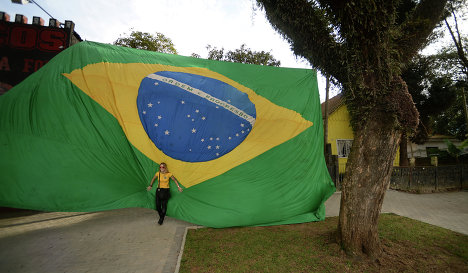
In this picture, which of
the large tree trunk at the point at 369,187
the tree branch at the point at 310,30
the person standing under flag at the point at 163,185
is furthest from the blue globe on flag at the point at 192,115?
the large tree trunk at the point at 369,187

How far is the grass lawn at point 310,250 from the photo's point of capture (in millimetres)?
3711

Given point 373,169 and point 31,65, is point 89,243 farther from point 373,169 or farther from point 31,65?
point 31,65

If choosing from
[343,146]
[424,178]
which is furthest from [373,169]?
[343,146]

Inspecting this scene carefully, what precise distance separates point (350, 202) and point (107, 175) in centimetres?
505

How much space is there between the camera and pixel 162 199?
511 centimetres

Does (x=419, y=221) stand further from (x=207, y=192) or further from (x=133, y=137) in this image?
(x=133, y=137)

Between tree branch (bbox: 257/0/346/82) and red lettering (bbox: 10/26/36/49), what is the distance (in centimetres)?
1041

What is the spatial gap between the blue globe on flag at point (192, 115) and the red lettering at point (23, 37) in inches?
315

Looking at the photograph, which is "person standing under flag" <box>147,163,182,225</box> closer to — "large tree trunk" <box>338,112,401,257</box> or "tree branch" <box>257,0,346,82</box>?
"large tree trunk" <box>338,112,401,257</box>

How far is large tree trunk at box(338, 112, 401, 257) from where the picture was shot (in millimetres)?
3990

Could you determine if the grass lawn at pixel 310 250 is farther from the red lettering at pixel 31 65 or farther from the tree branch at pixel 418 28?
the red lettering at pixel 31 65

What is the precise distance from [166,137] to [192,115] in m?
0.84

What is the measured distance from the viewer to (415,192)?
400 inches

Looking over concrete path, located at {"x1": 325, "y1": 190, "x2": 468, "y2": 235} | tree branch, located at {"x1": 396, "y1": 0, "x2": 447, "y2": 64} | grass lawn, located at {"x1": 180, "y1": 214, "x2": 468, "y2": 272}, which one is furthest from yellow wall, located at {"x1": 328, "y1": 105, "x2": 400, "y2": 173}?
tree branch, located at {"x1": 396, "y1": 0, "x2": 447, "y2": 64}
